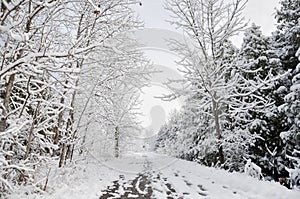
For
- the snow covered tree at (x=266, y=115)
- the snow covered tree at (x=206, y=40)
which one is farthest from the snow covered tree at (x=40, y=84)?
the snow covered tree at (x=266, y=115)

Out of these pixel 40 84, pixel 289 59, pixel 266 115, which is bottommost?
pixel 40 84

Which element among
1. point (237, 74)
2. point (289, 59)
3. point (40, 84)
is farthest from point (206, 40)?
point (40, 84)

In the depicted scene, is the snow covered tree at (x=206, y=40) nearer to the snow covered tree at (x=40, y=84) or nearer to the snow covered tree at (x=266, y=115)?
the snow covered tree at (x=266, y=115)

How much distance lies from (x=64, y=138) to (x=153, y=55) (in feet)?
37.0

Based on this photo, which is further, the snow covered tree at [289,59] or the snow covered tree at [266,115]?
the snow covered tree at [266,115]

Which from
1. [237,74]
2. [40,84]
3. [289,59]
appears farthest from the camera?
[289,59]

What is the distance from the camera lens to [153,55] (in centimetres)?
1811

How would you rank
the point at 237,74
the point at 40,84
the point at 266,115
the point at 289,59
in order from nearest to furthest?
the point at 40,84, the point at 237,74, the point at 266,115, the point at 289,59

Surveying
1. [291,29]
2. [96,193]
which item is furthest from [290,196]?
[291,29]

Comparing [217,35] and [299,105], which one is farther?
[217,35]

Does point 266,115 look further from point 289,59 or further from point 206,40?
point 206,40

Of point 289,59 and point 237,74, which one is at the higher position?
point 289,59

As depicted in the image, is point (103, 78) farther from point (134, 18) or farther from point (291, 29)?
point (291, 29)

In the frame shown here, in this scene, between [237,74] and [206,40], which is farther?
[206,40]
